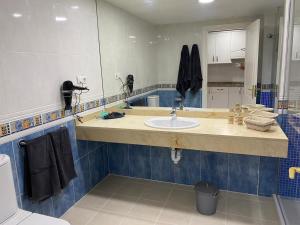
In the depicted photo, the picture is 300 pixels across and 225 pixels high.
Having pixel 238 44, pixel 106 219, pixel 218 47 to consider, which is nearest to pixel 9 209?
pixel 106 219

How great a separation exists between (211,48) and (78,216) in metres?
2.09

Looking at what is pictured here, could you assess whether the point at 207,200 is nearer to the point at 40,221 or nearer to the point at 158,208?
the point at 158,208

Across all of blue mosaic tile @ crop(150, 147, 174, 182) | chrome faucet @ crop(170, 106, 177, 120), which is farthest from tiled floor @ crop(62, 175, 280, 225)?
chrome faucet @ crop(170, 106, 177, 120)

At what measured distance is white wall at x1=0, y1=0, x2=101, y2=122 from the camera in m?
1.63

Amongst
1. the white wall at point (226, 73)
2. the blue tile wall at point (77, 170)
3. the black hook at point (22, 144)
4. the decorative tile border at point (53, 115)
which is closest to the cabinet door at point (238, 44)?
the white wall at point (226, 73)

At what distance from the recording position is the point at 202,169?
8.59ft

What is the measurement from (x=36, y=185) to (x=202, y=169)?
65.9 inches

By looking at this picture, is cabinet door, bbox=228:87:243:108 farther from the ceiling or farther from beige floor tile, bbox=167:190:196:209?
beige floor tile, bbox=167:190:196:209

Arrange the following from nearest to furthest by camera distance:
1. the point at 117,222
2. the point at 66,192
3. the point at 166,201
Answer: the point at 117,222 → the point at 66,192 → the point at 166,201

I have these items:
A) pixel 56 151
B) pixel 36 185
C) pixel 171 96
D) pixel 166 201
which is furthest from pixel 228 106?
pixel 36 185

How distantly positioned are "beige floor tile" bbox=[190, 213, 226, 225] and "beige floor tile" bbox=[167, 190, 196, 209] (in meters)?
0.17

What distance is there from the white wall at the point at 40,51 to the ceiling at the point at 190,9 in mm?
531

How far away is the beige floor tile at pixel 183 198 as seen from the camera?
2388 millimetres

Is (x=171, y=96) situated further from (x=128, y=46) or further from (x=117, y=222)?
(x=117, y=222)
